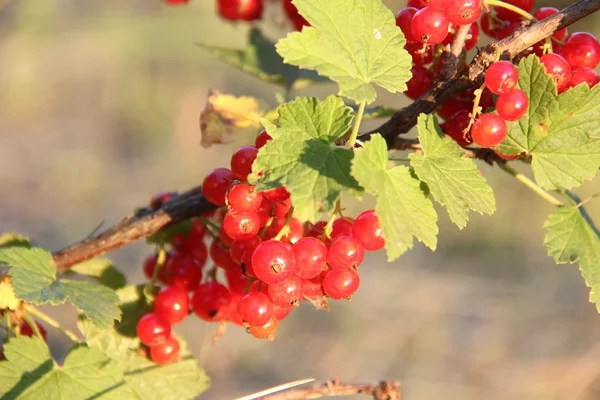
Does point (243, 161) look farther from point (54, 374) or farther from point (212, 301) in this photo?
point (54, 374)

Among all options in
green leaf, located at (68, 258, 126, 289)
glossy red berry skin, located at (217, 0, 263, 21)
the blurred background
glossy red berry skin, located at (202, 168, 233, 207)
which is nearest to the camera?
glossy red berry skin, located at (202, 168, 233, 207)

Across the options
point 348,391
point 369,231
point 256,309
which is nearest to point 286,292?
point 256,309

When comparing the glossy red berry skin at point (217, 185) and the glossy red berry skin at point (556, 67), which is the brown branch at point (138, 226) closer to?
the glossy red berry skin at point (217, 185)

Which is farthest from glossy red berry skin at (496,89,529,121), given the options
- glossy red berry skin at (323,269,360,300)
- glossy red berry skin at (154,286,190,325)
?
glossy red berry skin at (154,286,190,325)

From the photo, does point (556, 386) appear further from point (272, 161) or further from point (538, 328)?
point (272, 161)

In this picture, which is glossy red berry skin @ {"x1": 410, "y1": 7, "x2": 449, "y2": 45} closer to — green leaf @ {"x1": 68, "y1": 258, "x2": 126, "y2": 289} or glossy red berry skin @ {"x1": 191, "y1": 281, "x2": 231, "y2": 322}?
glossy red berry skin @ {"x1": 191, "y1": 281, "x2": 231, "y2": 322}

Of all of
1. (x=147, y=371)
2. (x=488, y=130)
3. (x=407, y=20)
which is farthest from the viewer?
(x=147, y=371)
